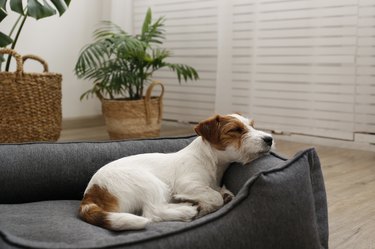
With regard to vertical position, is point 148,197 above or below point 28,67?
below

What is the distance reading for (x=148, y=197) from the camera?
157 centimetres

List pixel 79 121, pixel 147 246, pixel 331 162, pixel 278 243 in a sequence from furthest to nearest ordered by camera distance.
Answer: pixel 79 121
pixel 331 162
pixel 278 243
pixel 147 246

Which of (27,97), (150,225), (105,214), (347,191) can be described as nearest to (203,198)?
(150,225)

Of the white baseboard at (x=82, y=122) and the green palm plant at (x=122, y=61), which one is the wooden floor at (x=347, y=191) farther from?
the green palm plant at (x=122, y=61)

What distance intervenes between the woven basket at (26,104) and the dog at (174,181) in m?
1.68

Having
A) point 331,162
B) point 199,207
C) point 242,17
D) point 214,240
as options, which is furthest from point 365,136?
point 214,240

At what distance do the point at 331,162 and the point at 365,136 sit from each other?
45cm

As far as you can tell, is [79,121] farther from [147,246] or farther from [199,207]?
[147,246]

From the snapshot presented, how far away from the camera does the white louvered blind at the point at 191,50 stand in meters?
4.34

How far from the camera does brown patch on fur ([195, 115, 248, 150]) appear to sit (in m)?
1.70

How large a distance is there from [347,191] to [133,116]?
1.77 m

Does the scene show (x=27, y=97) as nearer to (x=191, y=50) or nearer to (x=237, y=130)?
(x=191, y=50)

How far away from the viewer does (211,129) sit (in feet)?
5.65

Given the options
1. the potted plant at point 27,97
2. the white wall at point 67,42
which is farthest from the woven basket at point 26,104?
the white wall at point 67,42
